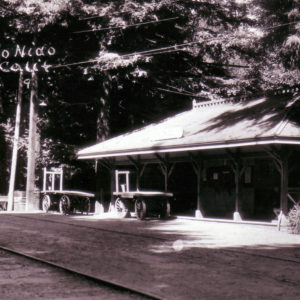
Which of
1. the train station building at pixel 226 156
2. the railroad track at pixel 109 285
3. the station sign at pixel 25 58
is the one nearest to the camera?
the railroad track at pixel 109 285

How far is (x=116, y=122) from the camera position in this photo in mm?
33062

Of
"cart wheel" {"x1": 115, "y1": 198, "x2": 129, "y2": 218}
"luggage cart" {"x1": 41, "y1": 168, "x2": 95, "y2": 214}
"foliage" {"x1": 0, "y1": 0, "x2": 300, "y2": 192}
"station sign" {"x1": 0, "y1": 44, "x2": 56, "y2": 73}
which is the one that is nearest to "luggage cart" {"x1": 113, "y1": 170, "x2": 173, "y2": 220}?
"cart wheel" {"x1": 115, "y1": 198, "x2": 129, "y2": 218}

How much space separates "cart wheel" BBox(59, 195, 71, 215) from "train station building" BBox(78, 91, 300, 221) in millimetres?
2147

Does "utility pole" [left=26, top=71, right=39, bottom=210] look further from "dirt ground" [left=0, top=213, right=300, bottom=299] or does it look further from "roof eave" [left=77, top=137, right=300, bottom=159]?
"dirt ground" [left=0, top=213, right=300, bottom=299]

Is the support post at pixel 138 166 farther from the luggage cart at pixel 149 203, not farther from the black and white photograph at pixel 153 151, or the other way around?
the luggage cart at pixel 149 203

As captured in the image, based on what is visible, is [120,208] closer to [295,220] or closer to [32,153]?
[32,153]

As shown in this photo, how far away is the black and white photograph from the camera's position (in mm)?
9859

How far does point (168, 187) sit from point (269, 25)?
8402 millimetres

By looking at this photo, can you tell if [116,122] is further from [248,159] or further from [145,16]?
[248,159]

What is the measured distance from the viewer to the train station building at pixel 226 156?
733 inches

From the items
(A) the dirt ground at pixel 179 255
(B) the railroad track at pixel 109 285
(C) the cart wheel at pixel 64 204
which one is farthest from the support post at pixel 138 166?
(B) the railroad track at pixel 109 285

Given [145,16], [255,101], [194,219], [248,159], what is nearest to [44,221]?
[194,219]

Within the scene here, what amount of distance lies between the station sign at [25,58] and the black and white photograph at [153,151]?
9cm

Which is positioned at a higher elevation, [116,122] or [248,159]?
[116,122]
